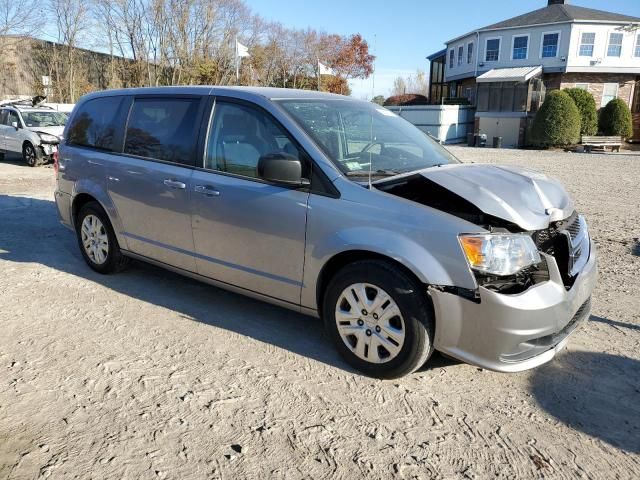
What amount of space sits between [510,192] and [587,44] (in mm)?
35329

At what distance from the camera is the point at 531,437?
9.30ft

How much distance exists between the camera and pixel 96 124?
538 centimetres

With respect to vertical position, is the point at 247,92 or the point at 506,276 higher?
the point at 247,92

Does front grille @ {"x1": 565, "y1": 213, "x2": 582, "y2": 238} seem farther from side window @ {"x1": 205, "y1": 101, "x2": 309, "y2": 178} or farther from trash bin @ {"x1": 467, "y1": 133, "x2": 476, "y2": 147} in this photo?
trash bin @ {"x1": 467, "y1": 133, "x2": 476, "y2": 147}

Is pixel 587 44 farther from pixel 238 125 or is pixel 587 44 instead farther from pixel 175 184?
pixel 175 184

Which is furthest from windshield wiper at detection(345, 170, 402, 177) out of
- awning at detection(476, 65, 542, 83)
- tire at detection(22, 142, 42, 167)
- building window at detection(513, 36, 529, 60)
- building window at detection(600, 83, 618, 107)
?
building window at detection(600, 83, 618, 107)

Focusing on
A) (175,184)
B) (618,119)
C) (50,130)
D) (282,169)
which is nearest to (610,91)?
(618,119)

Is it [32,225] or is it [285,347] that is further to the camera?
[32,225]

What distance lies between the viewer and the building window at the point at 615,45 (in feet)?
107

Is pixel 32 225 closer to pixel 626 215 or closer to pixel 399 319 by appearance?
pixel 399 319

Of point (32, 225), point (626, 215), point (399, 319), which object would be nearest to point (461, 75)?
point (626, 215)

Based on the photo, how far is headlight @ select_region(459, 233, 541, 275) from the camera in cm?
299

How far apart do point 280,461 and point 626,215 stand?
26.0 feet

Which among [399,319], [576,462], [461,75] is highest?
[461,75]
